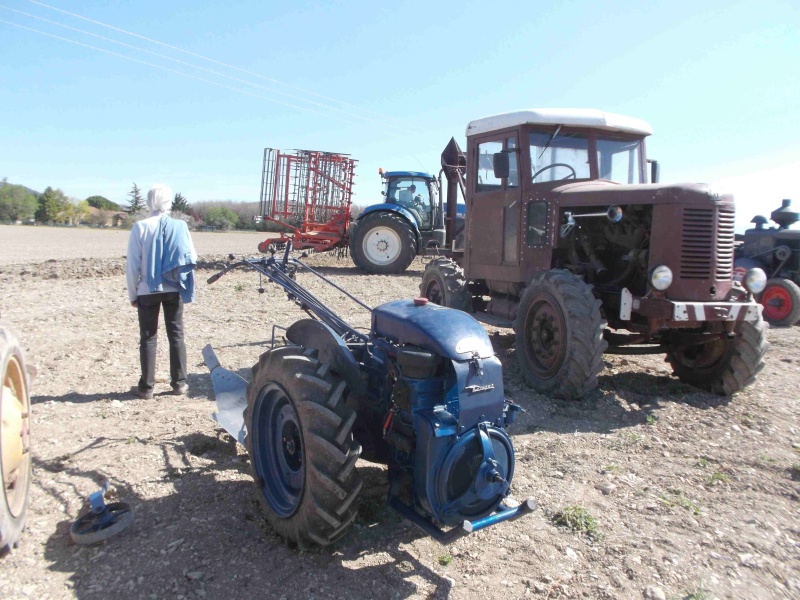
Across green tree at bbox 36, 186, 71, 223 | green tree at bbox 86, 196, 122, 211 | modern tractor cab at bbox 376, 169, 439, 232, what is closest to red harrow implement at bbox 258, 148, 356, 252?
modern tractor cab at bbox 376, 169, 439, 232

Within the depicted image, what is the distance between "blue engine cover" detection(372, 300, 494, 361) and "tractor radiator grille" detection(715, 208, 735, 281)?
3313 mm

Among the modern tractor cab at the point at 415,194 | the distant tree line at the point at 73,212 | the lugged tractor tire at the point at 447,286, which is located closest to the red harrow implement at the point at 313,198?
the modern tractor cab at the point at 415,194

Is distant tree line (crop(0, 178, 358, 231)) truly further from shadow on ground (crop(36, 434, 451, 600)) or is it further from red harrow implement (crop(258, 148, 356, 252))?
shadow on ground (crop(36, 434, 451, 600))

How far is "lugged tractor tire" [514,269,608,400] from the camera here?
5113mm

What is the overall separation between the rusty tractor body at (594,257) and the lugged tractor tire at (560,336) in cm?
1

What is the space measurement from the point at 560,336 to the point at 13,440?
4168 millimetres

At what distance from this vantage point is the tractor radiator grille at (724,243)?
17.2 ft

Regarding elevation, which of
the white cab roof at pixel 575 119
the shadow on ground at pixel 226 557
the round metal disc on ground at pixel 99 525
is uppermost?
the white cab roof at pixel 575 119

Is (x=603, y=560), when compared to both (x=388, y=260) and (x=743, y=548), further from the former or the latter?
(x=388, y=260)

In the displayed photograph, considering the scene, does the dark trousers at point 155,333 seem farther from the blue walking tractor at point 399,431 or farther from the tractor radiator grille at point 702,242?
the tractor radiator grille at point 702,242

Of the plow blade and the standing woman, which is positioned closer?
A: the plow blade

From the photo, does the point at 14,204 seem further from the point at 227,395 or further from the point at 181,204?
the point at 227,395

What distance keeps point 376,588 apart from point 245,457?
1.64m

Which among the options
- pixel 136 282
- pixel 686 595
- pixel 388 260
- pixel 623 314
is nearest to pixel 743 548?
pixel 686 595
